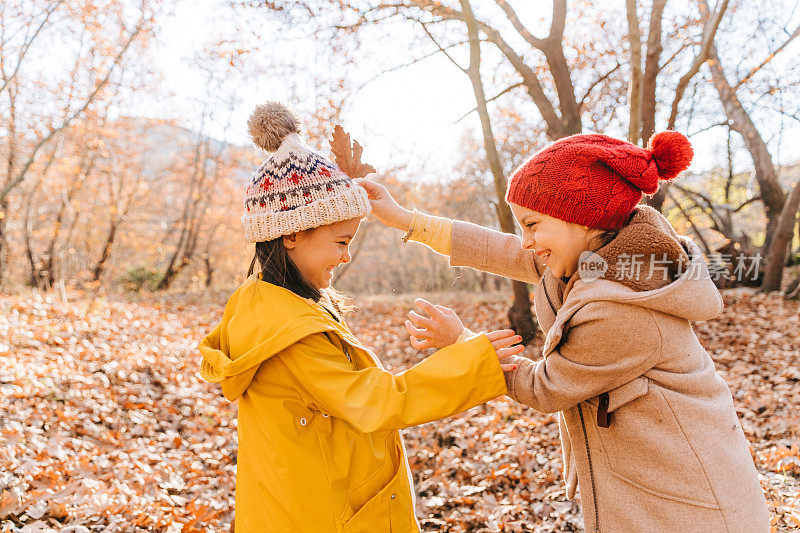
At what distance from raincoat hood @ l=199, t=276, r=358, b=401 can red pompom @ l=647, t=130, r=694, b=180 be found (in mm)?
1336

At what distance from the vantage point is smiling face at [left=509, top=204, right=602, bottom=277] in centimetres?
171

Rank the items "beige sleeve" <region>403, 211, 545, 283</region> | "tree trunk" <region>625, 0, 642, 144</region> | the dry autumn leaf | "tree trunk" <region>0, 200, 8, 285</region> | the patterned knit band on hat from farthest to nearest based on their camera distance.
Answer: "tree trunk" <region>0, 200, 8, 285</region>, "tree trunk" <region>625, 0, 642, 144</region>, "beige sleeve" <region>403, 211, 545, 283</region>, the dry autumn leaf, the patterned knit band on hat

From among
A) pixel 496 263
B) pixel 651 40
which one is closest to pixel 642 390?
pixel 496 263

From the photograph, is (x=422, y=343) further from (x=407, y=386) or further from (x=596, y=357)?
(x=596, y=357)

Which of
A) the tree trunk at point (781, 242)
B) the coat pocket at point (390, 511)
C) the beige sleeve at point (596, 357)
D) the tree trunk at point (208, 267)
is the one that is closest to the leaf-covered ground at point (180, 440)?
the coat pocket at point (390, 511)

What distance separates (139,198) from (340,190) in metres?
18.9

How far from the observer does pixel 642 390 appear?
152 centimetres

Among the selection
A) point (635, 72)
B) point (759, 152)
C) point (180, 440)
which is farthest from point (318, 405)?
point (759, 152)

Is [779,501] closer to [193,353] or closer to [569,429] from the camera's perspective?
[569,429]

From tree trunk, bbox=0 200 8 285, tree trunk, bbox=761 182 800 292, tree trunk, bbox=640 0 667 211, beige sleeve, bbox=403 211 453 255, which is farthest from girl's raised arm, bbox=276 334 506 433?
tree trunk, bbox=0 200 8 285

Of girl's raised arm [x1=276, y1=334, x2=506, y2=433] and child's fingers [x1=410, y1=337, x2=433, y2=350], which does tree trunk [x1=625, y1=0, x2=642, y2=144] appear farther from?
girl's raised arm [x1=276, y1=334, x2=506, y2=433]

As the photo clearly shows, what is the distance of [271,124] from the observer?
194cm

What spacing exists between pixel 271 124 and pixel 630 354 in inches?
63.4

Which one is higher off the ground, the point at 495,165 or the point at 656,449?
the point at 495,165
